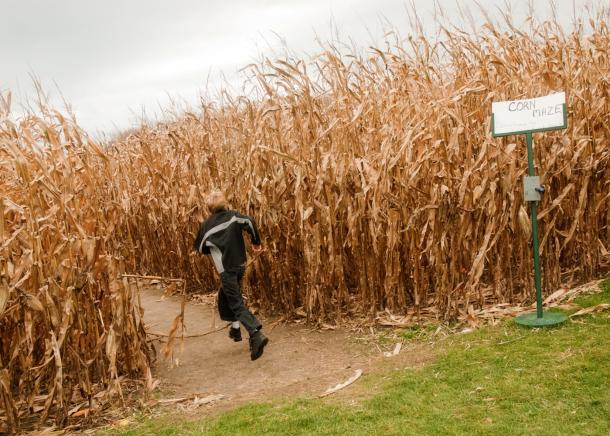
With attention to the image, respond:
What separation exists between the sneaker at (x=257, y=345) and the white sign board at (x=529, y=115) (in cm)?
275

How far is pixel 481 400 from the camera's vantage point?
418 cm

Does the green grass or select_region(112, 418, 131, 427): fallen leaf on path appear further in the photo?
select_region(112, 418, 131, 427): fallen leaf on path

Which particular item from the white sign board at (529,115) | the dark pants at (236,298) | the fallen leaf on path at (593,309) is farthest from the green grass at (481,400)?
the white sign board at (529,115)

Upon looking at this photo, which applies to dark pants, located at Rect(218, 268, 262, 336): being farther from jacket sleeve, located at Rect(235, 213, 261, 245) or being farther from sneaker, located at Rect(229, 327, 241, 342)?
jacket sleeve, located at Rect(235, 213, 261, 245)

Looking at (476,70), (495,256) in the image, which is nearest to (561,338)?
(495,256)

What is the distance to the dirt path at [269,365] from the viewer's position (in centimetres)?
528

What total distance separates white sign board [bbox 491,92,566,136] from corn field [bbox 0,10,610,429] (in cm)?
41

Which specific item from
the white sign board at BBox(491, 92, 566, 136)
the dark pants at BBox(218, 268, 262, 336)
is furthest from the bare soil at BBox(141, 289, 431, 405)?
the white sign board at BBox(491, 92, 566, 136)

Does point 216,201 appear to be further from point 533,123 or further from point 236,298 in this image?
point 533,123

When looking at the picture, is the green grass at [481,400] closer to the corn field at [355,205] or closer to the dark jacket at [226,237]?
the corn field at [355,205]

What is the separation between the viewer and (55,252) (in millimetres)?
4660

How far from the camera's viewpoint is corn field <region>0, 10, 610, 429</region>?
4.84 metres

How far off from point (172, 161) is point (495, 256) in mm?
4782

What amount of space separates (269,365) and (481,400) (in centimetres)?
223
